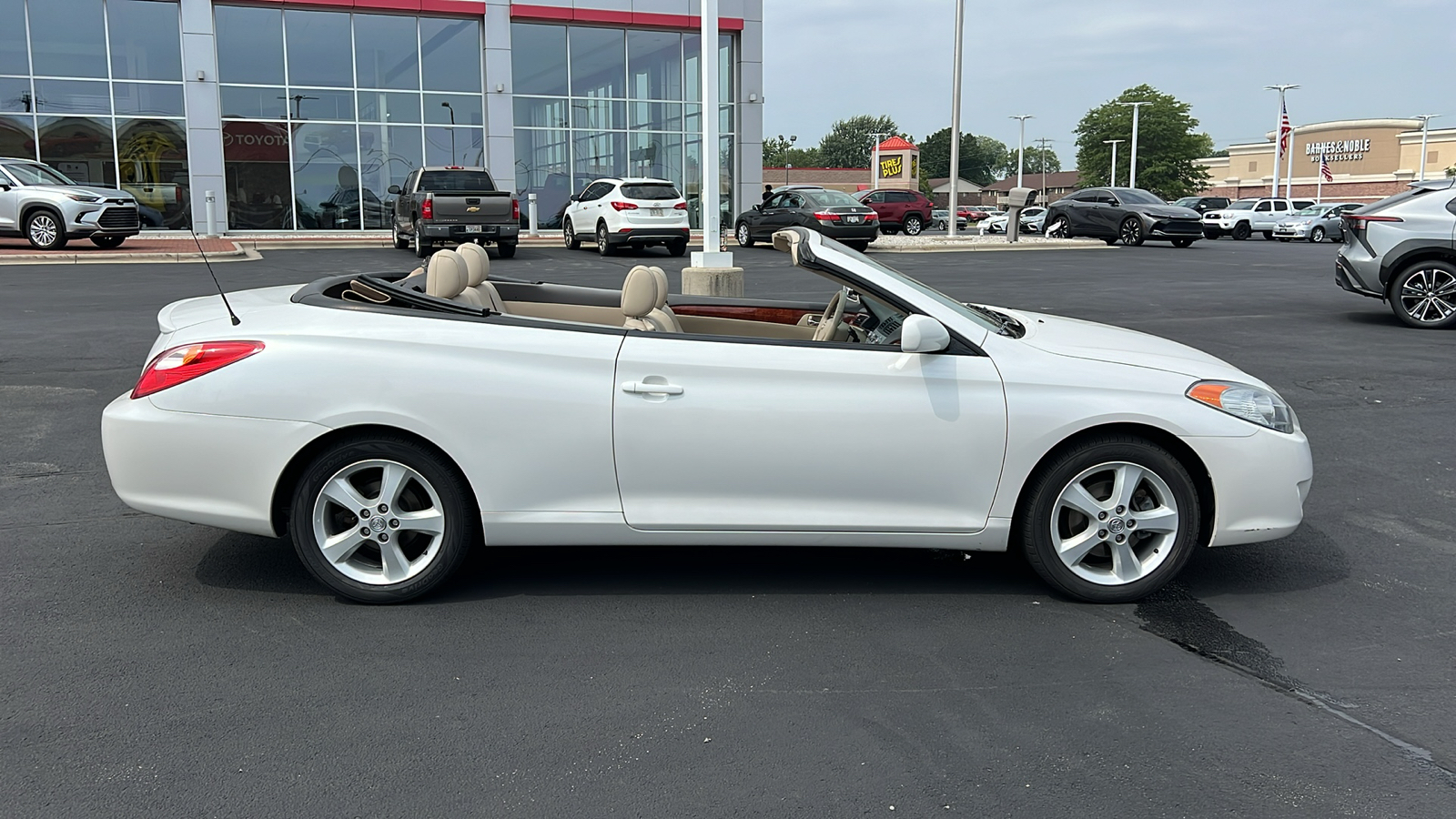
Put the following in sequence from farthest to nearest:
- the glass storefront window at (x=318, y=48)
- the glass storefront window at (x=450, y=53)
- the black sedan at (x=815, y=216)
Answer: the glass storefront window at (x=450, y=53), the glass storefront window at (x=318, y=48), the black sedan at (x=815, y=216)

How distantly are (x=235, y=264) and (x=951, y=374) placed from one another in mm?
19404

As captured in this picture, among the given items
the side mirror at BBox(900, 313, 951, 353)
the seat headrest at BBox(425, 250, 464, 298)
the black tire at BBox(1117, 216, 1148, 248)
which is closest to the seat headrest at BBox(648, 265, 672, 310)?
the seat headrest at BBox(425, 250, 464, 298)

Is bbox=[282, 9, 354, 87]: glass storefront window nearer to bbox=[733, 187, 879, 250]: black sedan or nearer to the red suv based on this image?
bbox=[733, 187, 879, 250]: black sedan

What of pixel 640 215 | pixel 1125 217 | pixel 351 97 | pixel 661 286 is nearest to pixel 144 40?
pixel 351 97

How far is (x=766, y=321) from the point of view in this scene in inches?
227

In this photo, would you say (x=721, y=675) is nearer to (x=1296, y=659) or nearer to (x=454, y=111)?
(x=1296, y=659)

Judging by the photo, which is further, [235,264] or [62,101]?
[62,101]

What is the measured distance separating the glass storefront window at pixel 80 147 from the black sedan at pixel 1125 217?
2584cm

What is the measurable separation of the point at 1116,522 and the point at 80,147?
31723 mm

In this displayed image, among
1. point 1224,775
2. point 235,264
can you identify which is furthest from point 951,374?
point 235,264

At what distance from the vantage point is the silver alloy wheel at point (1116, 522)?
4332mm

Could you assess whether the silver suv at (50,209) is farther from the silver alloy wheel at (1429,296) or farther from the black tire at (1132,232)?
the black tire at (1132,232)

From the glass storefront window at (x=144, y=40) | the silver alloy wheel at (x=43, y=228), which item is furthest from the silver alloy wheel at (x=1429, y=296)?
the glass storefront window at (x=144, y=40)

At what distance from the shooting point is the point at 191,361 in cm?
427
